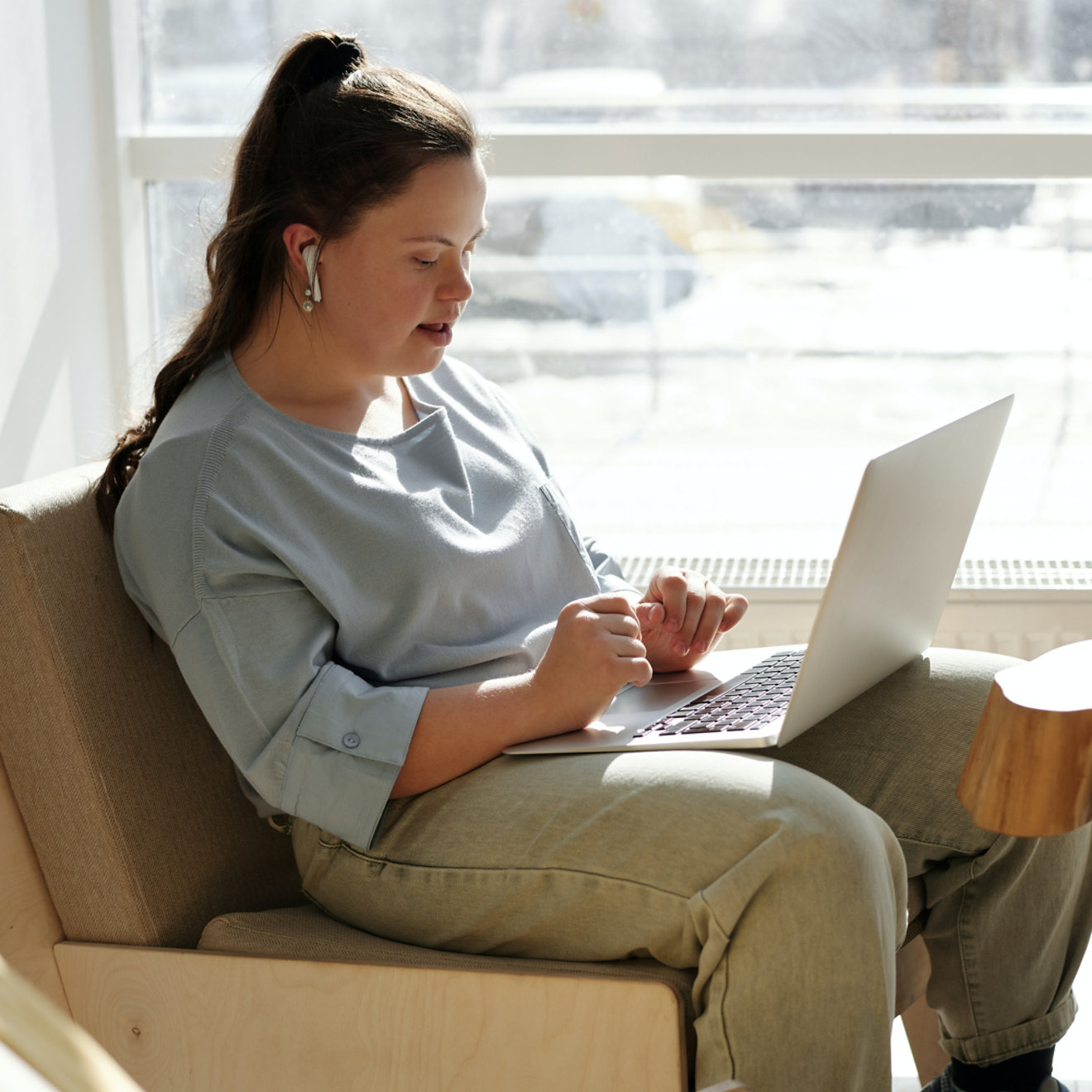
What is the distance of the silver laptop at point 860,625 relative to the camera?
1.00 m

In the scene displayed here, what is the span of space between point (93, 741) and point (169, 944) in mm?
182

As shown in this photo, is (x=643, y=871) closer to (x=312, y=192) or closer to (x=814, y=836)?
(x=814, y=836)

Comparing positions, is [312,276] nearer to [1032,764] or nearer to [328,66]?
[328,66]

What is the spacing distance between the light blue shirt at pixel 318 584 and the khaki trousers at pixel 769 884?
83 mm

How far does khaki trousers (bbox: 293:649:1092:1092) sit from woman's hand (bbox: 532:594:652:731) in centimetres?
4

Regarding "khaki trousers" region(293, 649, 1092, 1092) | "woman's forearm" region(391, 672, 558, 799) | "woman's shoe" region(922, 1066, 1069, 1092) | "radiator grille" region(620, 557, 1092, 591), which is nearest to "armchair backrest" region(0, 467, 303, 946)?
"khaki trousers" region(293, 649, 1092, 1092)

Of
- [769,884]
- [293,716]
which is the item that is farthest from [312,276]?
[769,884]

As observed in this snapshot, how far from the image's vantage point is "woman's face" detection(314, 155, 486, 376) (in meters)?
1.18

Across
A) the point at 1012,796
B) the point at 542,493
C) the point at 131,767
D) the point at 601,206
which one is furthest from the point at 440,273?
the point at 601,206

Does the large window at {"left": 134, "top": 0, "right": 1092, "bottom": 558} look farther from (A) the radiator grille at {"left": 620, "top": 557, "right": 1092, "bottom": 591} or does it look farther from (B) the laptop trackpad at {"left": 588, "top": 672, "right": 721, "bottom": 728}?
(B) the laptop trackpad at {"left": 588, "top": 672, "right": 721, "bottom": 728}

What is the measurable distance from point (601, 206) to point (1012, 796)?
1.77m

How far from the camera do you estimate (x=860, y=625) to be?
109 centimetres

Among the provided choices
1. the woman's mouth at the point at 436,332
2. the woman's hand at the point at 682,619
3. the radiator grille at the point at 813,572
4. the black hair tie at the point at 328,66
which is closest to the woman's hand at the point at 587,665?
the woman's hand at the point at 682,619

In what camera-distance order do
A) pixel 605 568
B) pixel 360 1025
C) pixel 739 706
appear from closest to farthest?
pixel 360 1025 → pixel 739 706 → pixel 605 568
